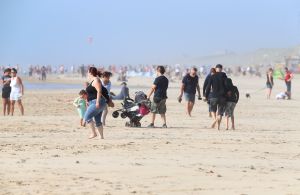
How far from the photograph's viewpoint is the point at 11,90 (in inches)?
840

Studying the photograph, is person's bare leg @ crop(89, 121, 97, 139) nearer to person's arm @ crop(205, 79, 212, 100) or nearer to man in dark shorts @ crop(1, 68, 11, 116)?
person's arm @ crop(205, 79, 212, 100)

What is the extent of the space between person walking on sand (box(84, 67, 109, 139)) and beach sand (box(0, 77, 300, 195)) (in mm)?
350

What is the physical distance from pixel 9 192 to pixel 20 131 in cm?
749

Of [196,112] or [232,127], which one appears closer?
[232,127]

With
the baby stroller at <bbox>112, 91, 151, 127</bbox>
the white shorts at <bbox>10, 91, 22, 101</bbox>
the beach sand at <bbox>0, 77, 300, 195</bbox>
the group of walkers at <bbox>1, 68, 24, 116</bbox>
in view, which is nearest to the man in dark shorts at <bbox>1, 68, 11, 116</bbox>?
the group of walkers at <bbox>1, 68, 24, 116</bbox>

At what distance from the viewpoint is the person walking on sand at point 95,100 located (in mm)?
14221

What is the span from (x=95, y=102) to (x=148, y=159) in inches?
127

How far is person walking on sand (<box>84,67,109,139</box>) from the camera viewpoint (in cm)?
1422

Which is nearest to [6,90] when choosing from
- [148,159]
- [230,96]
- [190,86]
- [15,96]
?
[15,96]

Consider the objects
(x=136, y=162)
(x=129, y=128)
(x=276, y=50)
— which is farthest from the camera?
(x=276, y=50)

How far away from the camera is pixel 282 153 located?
1275 cm

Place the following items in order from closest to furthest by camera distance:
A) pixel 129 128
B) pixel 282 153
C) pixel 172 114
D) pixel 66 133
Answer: pixel 282 153 < pixel 66 133 < pixel 129 128 < pixel 172 114

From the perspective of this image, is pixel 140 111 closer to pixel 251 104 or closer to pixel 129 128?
pixel 129 128

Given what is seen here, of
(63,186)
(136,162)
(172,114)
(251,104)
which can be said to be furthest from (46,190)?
(251,104)
